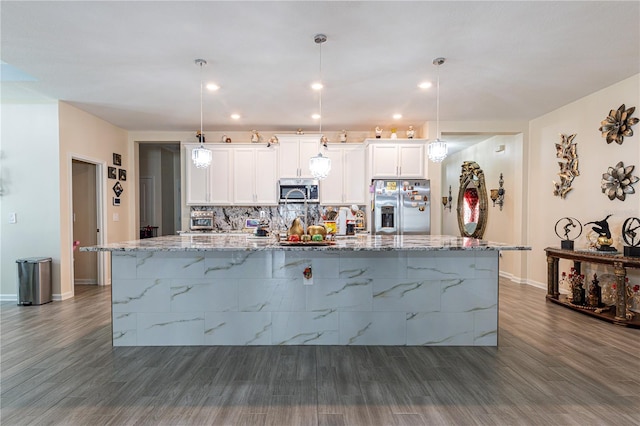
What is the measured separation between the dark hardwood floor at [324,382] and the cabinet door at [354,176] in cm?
303

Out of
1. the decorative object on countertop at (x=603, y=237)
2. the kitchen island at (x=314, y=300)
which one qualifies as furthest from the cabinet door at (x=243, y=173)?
the decorative object on countertop at (x=603, y=237)

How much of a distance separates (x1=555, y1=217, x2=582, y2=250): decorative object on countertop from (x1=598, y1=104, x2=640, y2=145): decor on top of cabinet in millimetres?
1072

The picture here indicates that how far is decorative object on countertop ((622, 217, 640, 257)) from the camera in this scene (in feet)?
11.3

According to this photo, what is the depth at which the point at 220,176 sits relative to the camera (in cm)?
572

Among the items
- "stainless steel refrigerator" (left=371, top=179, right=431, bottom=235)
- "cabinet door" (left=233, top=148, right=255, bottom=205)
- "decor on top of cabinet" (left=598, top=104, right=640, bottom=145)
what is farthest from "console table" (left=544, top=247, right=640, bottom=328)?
"cabinet door" (left=233, top=148, right=255, bottom=205)

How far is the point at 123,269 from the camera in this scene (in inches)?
114

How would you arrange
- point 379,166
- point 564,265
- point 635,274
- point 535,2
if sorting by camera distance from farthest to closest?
point 379,166
point 564,265
point 635,274
point 535,2

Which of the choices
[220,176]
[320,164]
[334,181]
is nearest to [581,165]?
[334,181]

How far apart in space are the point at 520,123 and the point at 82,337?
20.9 feet

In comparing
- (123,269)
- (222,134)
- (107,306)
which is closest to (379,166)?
(222,134)

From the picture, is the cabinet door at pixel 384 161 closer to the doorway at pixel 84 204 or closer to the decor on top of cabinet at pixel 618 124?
the decor on top of cabinet at pixel 618 124

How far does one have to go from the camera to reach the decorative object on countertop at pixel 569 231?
13.9 feet

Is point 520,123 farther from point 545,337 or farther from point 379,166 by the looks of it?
point 545,337

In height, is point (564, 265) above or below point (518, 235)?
below
